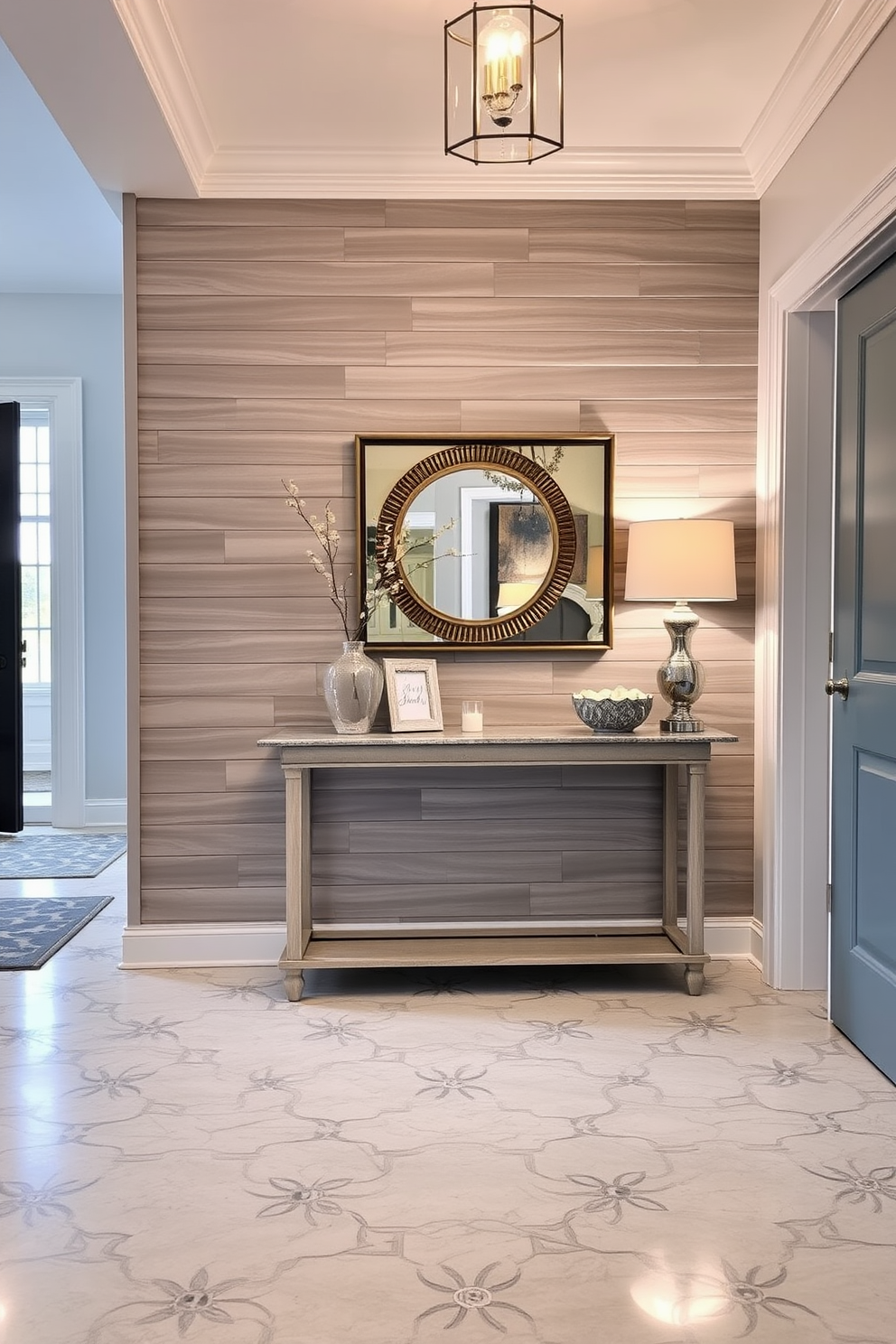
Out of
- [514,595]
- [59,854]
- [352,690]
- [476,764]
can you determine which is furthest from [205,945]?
[59,854]

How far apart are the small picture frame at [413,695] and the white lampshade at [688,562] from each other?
750 mm

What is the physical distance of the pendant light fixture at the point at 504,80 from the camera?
2.39 metres

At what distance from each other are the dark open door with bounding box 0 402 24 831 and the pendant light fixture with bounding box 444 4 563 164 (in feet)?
13.0

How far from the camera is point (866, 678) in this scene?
285cm

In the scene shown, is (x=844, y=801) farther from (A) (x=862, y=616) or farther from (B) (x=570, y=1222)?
(B) (x=570, y=1222)

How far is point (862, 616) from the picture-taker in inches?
113

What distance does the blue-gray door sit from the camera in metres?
2.71

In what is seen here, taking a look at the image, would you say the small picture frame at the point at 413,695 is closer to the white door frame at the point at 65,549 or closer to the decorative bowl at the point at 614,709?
the decorative bowl at the point at 614,709

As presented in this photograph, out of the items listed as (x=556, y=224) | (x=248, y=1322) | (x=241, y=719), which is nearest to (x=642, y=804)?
(x=241, y=719)

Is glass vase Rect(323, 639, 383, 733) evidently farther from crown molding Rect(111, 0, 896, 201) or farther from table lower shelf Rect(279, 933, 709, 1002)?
crown molding Rect(111, 0, 896, 201)

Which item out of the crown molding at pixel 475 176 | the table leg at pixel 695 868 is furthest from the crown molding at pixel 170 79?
the table leg at pixel 695 868

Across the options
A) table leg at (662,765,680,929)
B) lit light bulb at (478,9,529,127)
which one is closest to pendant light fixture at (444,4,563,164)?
lit light bulb at (478,9,529,127)

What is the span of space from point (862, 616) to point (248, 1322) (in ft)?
7.10

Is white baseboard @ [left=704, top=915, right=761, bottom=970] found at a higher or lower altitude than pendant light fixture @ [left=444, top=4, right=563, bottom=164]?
lower
